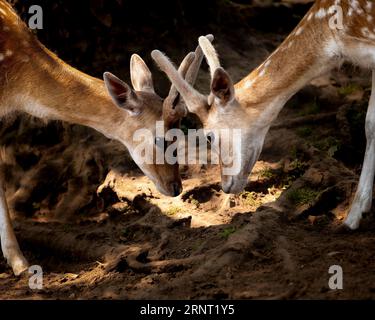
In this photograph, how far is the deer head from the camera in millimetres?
5504

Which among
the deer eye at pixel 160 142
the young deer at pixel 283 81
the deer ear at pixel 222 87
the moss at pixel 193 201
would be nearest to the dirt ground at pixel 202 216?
the moss at pixel 193 201

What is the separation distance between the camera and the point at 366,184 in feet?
18.5

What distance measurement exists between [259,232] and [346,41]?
1731 mm

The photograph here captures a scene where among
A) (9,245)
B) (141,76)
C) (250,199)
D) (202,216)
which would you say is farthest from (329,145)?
(9,245)

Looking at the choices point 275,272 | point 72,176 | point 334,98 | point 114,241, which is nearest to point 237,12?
point 334,98

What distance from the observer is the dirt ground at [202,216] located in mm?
4754

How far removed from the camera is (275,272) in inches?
185

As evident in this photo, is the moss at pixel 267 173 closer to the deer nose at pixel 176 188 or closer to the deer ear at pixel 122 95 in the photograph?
the deer nose at pixel 176 188

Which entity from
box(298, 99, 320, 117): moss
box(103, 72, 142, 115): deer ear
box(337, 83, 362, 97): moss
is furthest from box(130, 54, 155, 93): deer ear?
box(337, 83, 362, 97): moss

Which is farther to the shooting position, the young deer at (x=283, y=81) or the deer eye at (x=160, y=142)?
the deer eye at (x=160, y=142)

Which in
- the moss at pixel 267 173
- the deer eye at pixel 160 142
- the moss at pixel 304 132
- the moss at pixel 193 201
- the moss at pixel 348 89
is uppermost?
the moss at pixel 348 89

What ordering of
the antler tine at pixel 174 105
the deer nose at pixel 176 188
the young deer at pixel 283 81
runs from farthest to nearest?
the deer nose at pixel 176 188 < the antler tine at pixel 174 105 < the young deer at pixel 283 81

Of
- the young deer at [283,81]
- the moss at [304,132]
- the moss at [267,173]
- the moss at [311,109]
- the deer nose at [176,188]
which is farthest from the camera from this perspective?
the moss at [311,109]

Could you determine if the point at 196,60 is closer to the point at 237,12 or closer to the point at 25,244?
the point at 25,244
